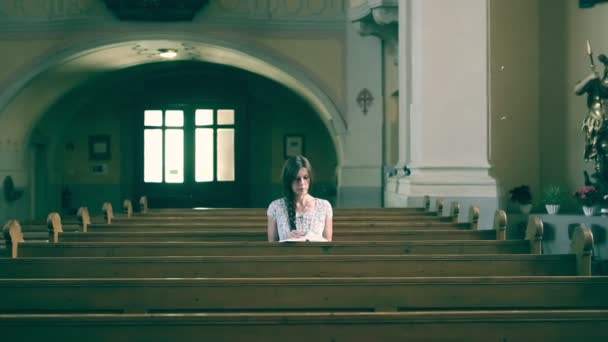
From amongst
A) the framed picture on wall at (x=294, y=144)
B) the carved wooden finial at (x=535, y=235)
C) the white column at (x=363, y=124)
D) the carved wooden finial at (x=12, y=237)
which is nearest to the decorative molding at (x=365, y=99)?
the white column at (x=363, y=124)

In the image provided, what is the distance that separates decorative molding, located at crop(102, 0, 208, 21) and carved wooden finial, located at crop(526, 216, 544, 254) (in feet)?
26.4

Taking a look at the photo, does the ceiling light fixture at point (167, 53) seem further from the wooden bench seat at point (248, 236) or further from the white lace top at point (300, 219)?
the white lace top at point (300, 219)

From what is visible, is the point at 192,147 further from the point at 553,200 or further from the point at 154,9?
the point at 553,200

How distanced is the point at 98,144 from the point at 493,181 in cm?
921

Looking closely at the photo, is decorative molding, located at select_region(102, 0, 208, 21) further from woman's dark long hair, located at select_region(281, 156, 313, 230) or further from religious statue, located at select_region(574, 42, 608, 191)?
woman's dark long hair, located at select_region(281, 156, 313, 230)

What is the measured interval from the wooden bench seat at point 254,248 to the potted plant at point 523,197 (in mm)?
3916

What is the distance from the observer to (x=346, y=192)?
11906 millimetres

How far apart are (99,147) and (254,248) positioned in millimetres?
11537

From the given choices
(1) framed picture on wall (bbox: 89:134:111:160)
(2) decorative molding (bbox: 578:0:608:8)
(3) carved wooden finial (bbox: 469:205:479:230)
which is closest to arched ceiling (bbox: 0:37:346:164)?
(1) framed picture on wall (bbox: 89:134:111:160)

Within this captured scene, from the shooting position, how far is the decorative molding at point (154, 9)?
11.2 meters

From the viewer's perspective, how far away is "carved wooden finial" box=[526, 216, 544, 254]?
4.09 m

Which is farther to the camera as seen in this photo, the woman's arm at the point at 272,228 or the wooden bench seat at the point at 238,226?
the wooden bench seat at the point at 238,226

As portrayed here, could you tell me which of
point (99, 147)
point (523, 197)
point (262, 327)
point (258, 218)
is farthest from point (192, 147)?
point (262, 327)

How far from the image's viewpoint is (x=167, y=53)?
12648 millimetres
